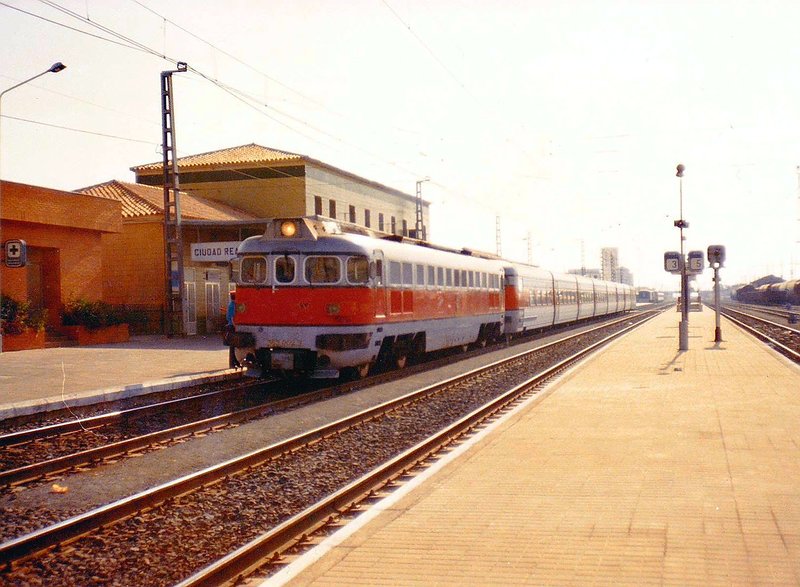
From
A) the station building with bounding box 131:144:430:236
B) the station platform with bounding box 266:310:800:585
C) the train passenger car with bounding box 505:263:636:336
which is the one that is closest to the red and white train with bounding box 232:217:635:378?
the station platform with bounding box 266:310:800:585

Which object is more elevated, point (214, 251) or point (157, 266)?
point (214, 251)

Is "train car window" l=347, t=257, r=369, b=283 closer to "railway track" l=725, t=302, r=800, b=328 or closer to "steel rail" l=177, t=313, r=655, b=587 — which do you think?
"steel rail" l=177, t=313, r=655, b=587

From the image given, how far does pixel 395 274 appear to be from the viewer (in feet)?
60.0

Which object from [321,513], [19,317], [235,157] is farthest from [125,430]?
[235,157]

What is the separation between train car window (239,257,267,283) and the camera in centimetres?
1666

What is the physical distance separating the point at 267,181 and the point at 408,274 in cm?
2662

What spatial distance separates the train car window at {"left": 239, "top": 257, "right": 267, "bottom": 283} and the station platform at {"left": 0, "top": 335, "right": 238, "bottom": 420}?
88.7 inches

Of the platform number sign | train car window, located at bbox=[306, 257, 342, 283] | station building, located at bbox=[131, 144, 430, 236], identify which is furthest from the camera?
station building, located at bbox=[131, 144, 430, 236]

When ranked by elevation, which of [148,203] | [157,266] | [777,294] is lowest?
[777,294]

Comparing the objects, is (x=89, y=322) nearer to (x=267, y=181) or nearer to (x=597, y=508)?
(x=267, y=181)

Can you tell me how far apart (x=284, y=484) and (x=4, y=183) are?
785 inches

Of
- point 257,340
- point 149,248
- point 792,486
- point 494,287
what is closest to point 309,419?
point 257,340

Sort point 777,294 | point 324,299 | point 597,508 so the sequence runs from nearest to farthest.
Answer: point 597,508 → point 324,299 → point 777,294

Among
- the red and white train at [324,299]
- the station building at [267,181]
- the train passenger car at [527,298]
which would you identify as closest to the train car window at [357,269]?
the red and white train at [324,299]
